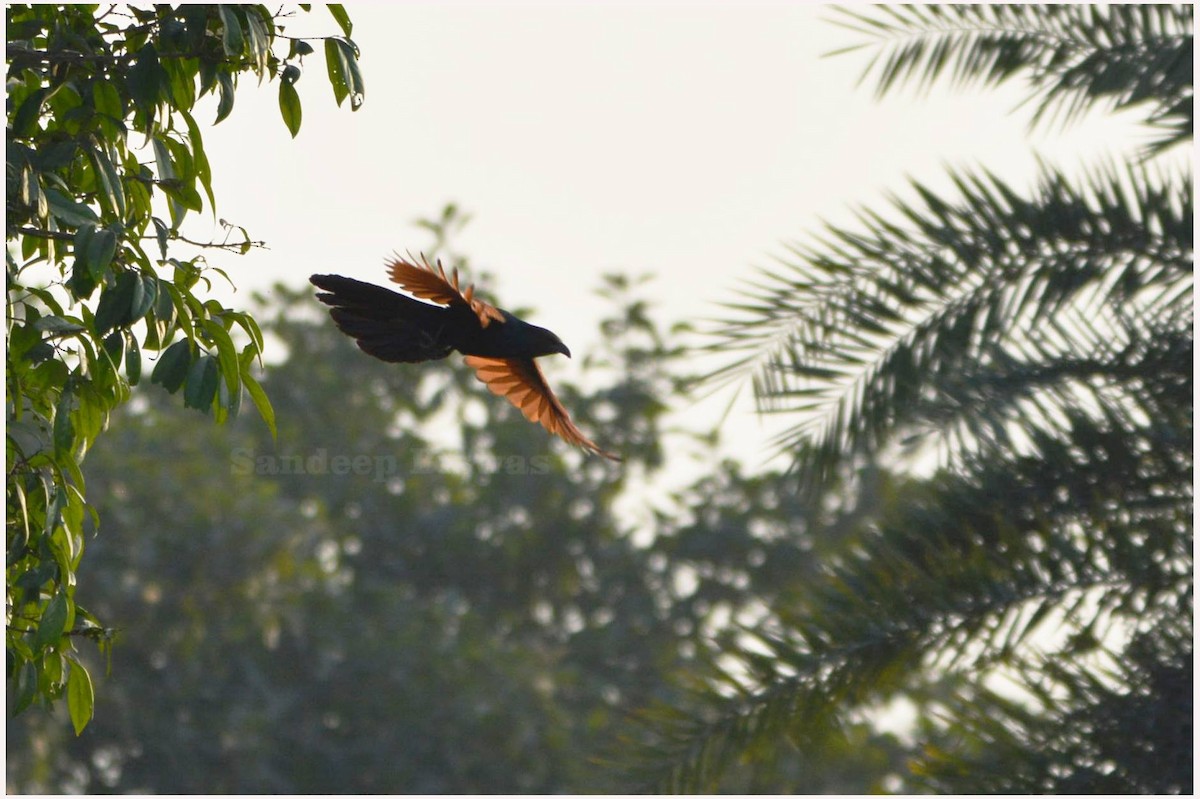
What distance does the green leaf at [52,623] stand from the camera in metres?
2.54

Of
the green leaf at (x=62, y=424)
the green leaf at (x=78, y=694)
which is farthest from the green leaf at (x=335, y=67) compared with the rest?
the green leaf at (x=78, y=694)

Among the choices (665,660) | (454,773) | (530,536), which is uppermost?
(530,536)

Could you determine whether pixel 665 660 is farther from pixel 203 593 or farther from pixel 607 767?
pixel 607 767

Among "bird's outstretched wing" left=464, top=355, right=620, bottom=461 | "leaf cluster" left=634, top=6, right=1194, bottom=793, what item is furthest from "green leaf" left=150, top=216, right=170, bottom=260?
"leaf cluster" left=634, top=6, right=1194, bottom=793

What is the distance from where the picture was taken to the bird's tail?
2.92 m

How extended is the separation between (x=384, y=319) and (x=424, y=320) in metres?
0.09

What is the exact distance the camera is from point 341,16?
9.34 ft

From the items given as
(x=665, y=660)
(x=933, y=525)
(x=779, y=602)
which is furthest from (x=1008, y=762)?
(x=665, y=660)

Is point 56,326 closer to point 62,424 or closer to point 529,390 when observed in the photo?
point 62,424

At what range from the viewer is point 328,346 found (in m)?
17.1

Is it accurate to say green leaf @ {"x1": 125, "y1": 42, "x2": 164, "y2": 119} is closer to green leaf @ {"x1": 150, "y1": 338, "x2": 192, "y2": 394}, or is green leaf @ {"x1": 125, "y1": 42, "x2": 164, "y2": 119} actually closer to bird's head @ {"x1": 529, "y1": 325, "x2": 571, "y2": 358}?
green leaf @ {"x1": 150, "y1": 338, "x2": 192, "y2": 394}

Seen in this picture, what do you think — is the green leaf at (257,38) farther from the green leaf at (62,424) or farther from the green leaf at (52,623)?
the green leaf at (52,623)

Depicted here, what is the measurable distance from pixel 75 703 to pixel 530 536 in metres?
13.9

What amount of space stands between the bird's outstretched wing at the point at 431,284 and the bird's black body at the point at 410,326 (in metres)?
0.02
